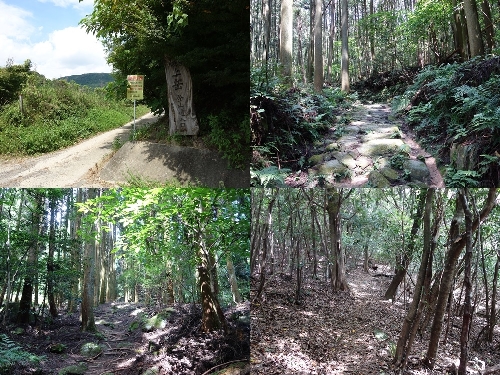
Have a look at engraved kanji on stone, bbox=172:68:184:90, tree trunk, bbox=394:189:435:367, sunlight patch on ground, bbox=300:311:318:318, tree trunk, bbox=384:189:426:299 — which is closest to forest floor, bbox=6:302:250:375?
sunlight patch on ground, bbox=300:311:318:318

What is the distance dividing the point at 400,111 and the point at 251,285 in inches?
84.2

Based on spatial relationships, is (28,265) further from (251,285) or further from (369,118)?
(369,118)

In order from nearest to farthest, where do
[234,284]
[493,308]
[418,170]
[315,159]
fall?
[418,170] < [315,159] < [234,284] < [493,308]

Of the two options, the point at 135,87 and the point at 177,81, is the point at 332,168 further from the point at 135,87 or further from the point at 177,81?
the point at 177,81

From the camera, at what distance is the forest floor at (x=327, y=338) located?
3432 mm

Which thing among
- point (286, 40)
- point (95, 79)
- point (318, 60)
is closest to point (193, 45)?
point (95, 79)

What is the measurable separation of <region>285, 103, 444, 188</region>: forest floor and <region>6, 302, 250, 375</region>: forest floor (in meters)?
1.91

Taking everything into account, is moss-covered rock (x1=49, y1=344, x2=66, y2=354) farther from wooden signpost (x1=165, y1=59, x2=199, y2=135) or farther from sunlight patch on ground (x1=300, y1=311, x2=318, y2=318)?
wooden signpost (x1=165, y1=59, x2=199, y2=135)

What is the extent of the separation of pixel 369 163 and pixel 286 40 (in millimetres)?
1205

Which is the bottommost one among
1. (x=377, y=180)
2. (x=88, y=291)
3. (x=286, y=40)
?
(x=88, y=291)

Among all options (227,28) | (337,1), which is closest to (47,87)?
(227,28)

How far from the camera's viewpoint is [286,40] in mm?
2811

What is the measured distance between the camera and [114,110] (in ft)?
24.8

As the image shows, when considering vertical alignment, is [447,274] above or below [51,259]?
below
